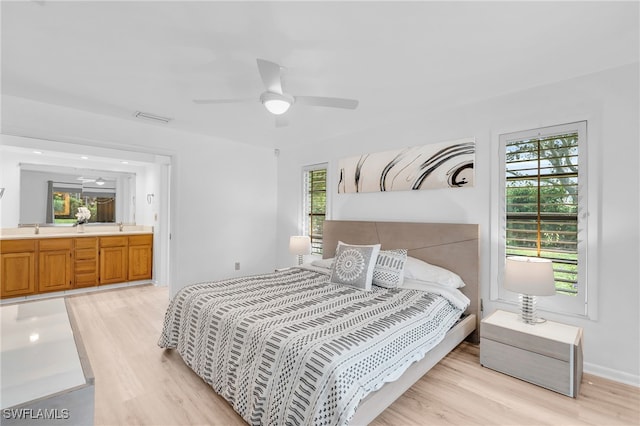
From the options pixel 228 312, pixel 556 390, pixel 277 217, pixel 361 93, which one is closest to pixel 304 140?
pixel 277 217

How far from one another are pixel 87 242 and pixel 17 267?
793 mm

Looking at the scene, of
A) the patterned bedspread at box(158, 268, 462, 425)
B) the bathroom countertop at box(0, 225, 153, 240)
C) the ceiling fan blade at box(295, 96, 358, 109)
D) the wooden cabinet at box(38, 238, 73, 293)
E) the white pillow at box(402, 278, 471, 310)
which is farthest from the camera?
the bathroom countertop at box(0, 225, 153, 240)

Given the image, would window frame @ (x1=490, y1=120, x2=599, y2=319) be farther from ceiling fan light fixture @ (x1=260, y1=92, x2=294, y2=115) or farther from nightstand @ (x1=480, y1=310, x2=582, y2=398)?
ceiling fan light fixture @ (x1=260, y1=92, x2=294, y2=115)

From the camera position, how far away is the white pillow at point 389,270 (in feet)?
8.95

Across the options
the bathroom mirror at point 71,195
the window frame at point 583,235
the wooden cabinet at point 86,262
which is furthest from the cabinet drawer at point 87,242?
the window frame at point 583,235

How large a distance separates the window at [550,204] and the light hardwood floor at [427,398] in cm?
71

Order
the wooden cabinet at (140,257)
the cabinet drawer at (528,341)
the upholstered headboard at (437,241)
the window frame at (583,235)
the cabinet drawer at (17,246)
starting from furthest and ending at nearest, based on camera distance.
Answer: the wooden cabinet at (140,257) → the cabinet drawer at (17,246) → the upholstered headboard at (437,241) → the window frame at (583,235) → the cabinet drawer at (528,341)

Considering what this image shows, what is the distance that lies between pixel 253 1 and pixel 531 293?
2.66 meters

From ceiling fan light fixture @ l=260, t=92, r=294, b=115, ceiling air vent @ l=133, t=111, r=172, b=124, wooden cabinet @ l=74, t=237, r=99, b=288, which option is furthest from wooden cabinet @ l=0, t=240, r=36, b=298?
ceiling fan light fixture @ l=260, t=92, r=294, b=115

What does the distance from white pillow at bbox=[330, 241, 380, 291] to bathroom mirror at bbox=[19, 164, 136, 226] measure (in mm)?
4650

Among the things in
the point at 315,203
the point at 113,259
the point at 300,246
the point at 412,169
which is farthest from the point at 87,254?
the point at 412,169

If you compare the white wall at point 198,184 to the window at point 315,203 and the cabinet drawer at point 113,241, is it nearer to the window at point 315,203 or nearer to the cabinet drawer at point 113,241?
the cabinet drawer at point 113,241

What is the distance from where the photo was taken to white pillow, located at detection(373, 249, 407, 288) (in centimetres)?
273

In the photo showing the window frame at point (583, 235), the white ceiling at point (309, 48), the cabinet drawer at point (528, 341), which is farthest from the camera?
the window frame at point (583, 235)
